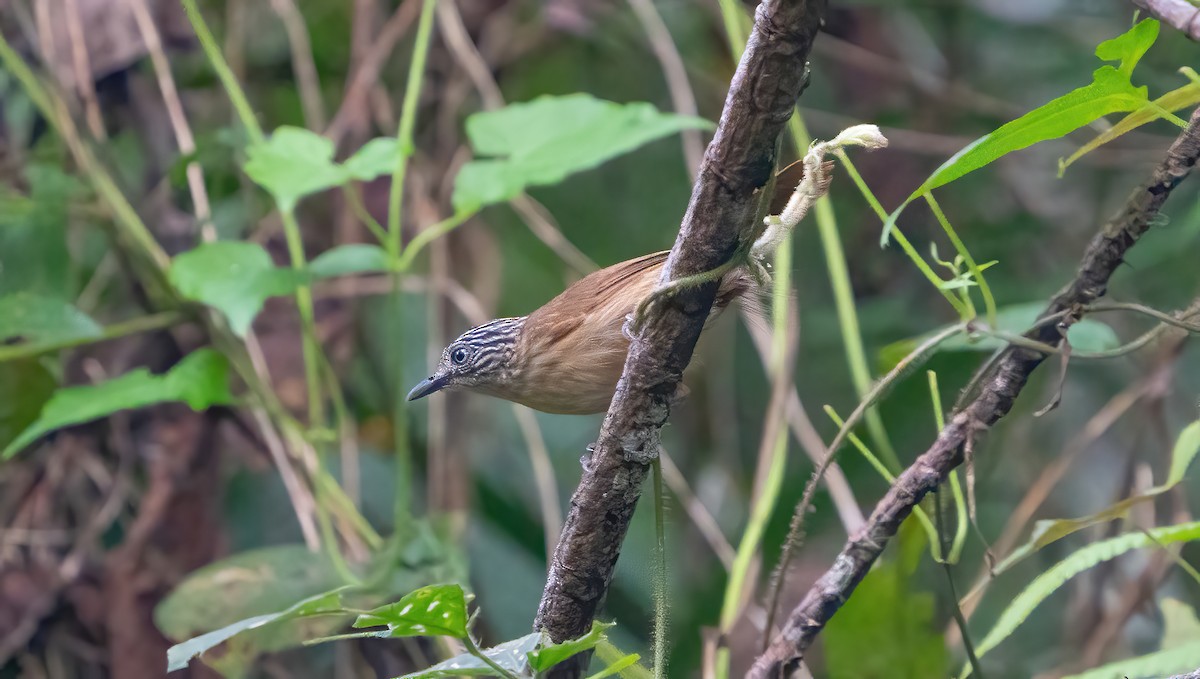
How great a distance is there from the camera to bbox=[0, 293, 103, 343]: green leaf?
8.38 ft

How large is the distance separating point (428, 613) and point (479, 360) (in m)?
1.41

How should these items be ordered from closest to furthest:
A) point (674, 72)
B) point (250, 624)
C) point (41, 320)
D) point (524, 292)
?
point (250, 624)
point (41, 320)
point (674, 72)
point (524, 292)

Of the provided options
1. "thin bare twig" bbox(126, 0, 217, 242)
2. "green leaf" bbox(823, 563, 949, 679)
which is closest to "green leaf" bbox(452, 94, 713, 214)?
"thin bare twig" bbox(126, 0, 217, 242)

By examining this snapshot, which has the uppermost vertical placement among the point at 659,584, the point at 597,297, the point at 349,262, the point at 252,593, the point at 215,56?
the point at 215,56

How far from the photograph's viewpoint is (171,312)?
9.44 feet

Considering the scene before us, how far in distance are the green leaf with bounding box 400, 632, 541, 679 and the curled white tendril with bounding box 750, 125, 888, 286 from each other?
520 mm

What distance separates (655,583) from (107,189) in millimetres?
2068

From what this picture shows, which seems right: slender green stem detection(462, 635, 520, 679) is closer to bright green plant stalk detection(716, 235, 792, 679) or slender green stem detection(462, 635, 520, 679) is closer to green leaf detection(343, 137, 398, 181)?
bright green plant stalk detection(716, 235, 792, 679)

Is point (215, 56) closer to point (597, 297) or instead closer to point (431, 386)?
point (597, 297)

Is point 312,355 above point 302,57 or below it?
below

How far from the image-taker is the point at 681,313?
132 centimetres

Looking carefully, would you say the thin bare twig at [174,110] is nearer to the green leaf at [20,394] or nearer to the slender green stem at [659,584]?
the green leaf at [20,394]

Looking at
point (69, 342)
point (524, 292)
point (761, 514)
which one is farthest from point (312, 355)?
point (524, 292)

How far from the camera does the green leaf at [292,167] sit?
2.36 meters
